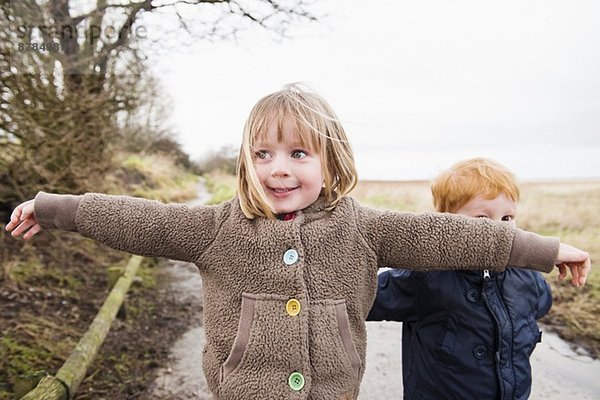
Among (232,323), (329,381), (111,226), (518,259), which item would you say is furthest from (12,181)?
(518,259)

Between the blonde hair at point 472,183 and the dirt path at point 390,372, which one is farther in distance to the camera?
the dirt path at point 390,372

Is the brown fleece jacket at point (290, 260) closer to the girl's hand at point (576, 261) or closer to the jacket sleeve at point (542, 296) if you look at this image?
the girl's hand at point (576, 261)

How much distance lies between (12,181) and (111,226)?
3.57 meters

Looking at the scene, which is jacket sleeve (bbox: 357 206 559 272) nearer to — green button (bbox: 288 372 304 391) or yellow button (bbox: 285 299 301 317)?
yellow button (bbox: 285 299 301 317)

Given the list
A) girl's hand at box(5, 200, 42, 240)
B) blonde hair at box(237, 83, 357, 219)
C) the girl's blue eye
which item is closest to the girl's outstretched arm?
blonde hair at box(237, 83, 357, 219)

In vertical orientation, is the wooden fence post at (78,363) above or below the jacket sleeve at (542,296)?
below

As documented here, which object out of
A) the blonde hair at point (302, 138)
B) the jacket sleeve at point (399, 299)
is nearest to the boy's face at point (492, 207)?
the jacket sleeve at point (399, 299)

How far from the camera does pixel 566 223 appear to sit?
25.1ft

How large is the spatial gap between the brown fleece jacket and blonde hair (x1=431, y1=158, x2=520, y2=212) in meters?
0.41

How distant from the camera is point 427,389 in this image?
196cm

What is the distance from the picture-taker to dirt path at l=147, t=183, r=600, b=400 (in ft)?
10.3

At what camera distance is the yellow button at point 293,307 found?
56.0 inches

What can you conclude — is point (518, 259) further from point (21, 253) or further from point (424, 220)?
point (21, 253)

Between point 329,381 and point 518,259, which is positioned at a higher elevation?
point 518,259
